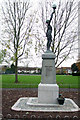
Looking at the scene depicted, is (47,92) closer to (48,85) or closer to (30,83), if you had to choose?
(48,85)

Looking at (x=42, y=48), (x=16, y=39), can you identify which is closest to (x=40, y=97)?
(x=42, y=48)

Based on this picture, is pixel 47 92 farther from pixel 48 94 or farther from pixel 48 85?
pixel 48 85

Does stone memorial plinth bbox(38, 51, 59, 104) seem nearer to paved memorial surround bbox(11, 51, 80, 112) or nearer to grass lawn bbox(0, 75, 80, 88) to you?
paved memorial surround bbox(11, 51, 80, 112)

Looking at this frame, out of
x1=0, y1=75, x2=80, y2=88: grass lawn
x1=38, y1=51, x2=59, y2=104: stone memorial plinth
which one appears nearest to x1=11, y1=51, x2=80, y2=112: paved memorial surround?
x1=38, y1=51, x2=59, y2=104: stone memorial plinth

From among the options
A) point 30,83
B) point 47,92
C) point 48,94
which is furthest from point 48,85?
point 30,83

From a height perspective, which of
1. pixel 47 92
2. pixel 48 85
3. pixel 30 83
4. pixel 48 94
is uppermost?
pixel 48 85

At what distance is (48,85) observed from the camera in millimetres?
9320

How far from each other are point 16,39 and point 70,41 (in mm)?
7779

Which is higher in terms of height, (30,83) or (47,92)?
(47,92)

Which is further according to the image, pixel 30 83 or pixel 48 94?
pixel 30 83

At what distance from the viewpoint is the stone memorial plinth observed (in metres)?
9.27

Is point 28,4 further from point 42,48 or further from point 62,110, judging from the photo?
point 62,110

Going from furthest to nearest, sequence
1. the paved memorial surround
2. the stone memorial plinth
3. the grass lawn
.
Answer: the grass lawn < the stone memorial plinth < the paved memorial surround

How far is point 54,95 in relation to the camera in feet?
30.5
